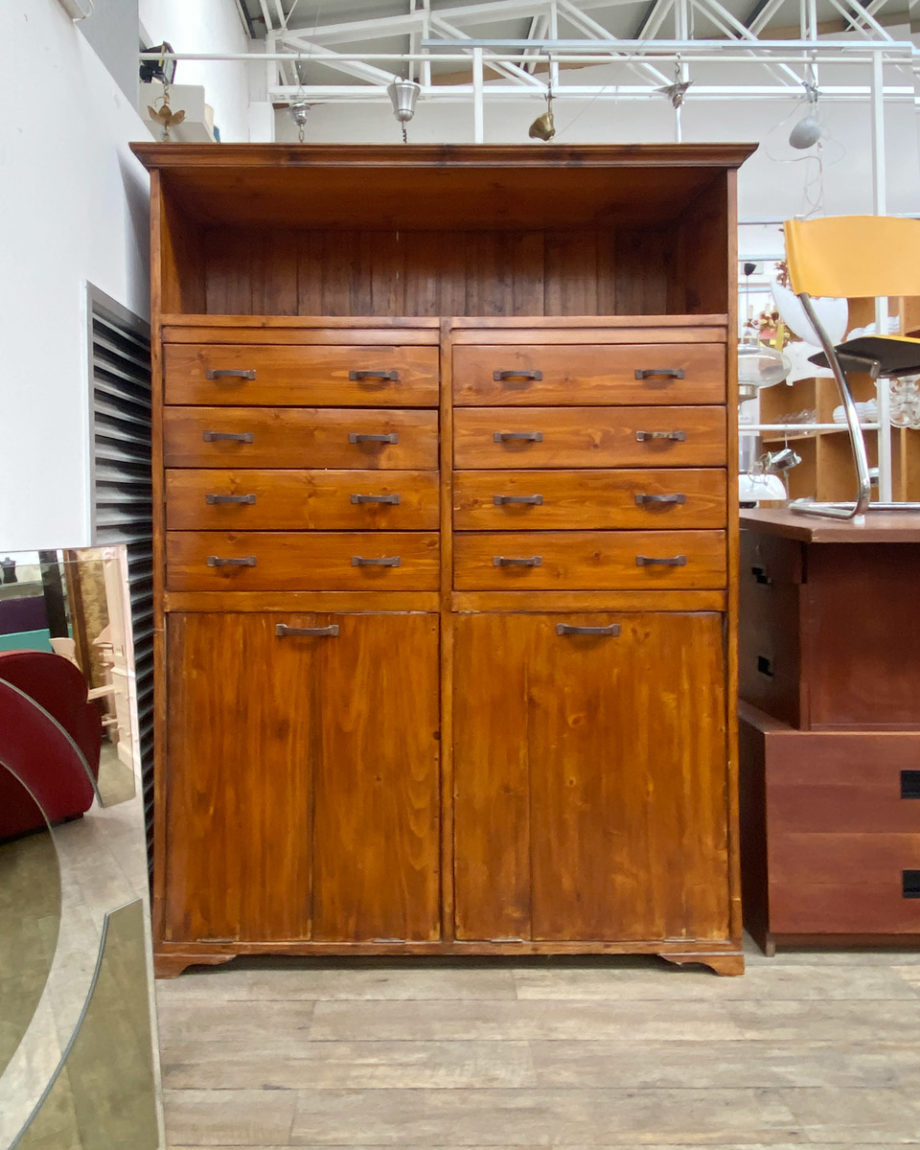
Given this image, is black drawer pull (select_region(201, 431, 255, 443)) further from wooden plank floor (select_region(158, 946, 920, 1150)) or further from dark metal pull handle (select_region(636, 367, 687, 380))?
wooden plank floor (select_region(158, 946, 920, 1150))

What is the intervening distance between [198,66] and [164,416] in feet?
7.80

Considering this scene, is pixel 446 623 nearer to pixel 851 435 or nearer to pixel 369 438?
pixel 369 438

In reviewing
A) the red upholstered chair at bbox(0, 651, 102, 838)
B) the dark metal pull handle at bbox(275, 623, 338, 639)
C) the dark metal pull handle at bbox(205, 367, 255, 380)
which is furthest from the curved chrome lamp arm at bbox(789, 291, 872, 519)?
the red upholstered chair at bbox(0, 651, 102, 838)

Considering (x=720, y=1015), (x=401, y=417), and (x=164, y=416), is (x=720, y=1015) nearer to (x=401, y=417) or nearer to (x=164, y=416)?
(x=401, y=417)

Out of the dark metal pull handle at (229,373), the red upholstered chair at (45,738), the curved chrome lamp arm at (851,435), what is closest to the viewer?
the red upholstered chair at (45,738)

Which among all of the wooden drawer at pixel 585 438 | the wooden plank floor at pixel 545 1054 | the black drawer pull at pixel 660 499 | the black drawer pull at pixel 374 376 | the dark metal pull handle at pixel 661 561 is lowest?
the wooden plank floor at pixel 545 1054

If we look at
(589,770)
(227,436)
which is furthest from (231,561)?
(589,770)

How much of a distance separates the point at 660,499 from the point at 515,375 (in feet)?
1.32

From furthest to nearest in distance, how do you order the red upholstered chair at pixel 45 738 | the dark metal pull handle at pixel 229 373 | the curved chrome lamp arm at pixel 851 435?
the curved chrome lamp arm at pixel 851 435, the dark metal pull handle at pixel 229 373, the red upholstered chair at pixel 45 738

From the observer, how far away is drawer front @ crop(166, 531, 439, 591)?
1903 millimetres

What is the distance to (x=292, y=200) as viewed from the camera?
2107 mm

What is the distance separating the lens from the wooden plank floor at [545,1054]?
4.52 feet

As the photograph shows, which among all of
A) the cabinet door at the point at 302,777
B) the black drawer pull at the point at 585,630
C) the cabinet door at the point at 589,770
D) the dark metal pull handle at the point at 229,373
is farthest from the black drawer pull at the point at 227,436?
the black drawer pull at the point at 585,630

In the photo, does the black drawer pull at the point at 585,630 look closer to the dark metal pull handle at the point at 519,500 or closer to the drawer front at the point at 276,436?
the dark metal pull handle at the point at 519,500
